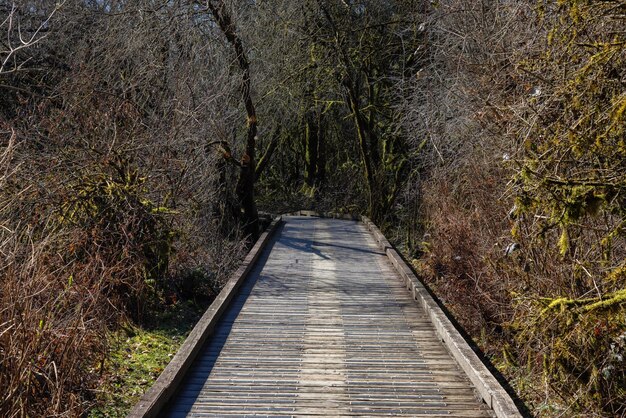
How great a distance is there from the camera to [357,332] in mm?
9438

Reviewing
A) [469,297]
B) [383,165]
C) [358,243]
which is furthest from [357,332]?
[383,165]

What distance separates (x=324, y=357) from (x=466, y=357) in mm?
1506

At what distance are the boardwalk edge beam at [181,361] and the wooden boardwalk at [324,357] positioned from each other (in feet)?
0.34

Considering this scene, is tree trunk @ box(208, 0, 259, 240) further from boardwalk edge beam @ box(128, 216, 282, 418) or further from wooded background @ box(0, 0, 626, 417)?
boardwalk edge beam @ box(128, 216, 282, 418)

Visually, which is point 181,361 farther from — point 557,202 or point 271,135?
point 271,135

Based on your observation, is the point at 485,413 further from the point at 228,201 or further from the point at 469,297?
the point at 228,201

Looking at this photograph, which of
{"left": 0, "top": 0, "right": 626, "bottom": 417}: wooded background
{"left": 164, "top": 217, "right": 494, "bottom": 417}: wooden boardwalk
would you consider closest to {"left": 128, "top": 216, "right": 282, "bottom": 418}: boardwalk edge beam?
{"left": 164, "top": 217, "right": 494, "bottom": 417}: wooden boardwalk

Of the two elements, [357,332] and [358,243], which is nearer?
[357,332]

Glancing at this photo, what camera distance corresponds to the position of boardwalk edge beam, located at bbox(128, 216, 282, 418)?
6383 millimetres

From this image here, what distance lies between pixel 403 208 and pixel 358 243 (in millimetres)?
3320

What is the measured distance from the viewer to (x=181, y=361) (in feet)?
25.0

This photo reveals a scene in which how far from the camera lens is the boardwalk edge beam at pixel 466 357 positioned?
6559mm

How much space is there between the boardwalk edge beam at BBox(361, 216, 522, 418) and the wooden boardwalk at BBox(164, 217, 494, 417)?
106 mm

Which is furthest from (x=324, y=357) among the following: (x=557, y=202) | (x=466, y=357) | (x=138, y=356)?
(x=557, y=202)
